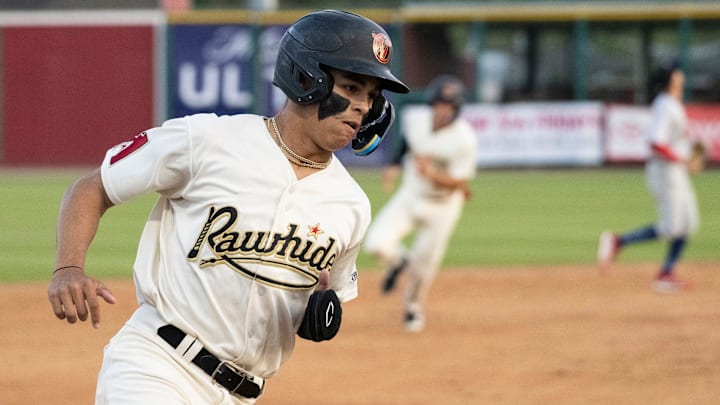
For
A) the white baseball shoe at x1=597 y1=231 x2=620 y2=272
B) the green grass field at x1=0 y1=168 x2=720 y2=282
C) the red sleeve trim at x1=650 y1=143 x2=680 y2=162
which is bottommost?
the green grass field at x1=0 y1=168 x2=720 y2=282

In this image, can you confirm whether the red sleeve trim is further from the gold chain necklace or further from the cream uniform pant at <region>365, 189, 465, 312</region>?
the gold chain necklace

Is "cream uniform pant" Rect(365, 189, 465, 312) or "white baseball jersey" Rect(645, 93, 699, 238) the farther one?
"white baseball jersey" Rect(645, 93, 699, 238)

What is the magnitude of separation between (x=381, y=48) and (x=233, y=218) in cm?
76

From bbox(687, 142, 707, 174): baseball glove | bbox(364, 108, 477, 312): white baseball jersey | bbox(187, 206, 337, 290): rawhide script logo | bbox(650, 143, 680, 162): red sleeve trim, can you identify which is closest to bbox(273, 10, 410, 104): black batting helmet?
bbox(187, 206, 337, 290): rawhide script logo

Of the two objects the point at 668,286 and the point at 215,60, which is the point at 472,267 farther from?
the point at 215,60

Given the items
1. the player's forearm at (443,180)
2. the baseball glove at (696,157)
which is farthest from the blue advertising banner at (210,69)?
the player's forearm at (443,180)

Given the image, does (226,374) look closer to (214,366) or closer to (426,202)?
(214,366)

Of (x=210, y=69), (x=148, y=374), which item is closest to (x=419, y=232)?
(x=148, y=374)

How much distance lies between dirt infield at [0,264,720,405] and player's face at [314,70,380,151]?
3792mm

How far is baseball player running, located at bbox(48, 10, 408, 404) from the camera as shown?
3.90 m

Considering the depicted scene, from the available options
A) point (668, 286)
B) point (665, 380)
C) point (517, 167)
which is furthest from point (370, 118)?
point (517, 167)

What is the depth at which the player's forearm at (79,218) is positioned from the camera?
12.2ft

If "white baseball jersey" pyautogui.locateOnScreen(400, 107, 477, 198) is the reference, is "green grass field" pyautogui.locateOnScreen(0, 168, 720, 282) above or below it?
below

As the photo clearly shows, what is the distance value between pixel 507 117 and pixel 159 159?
2476cm
